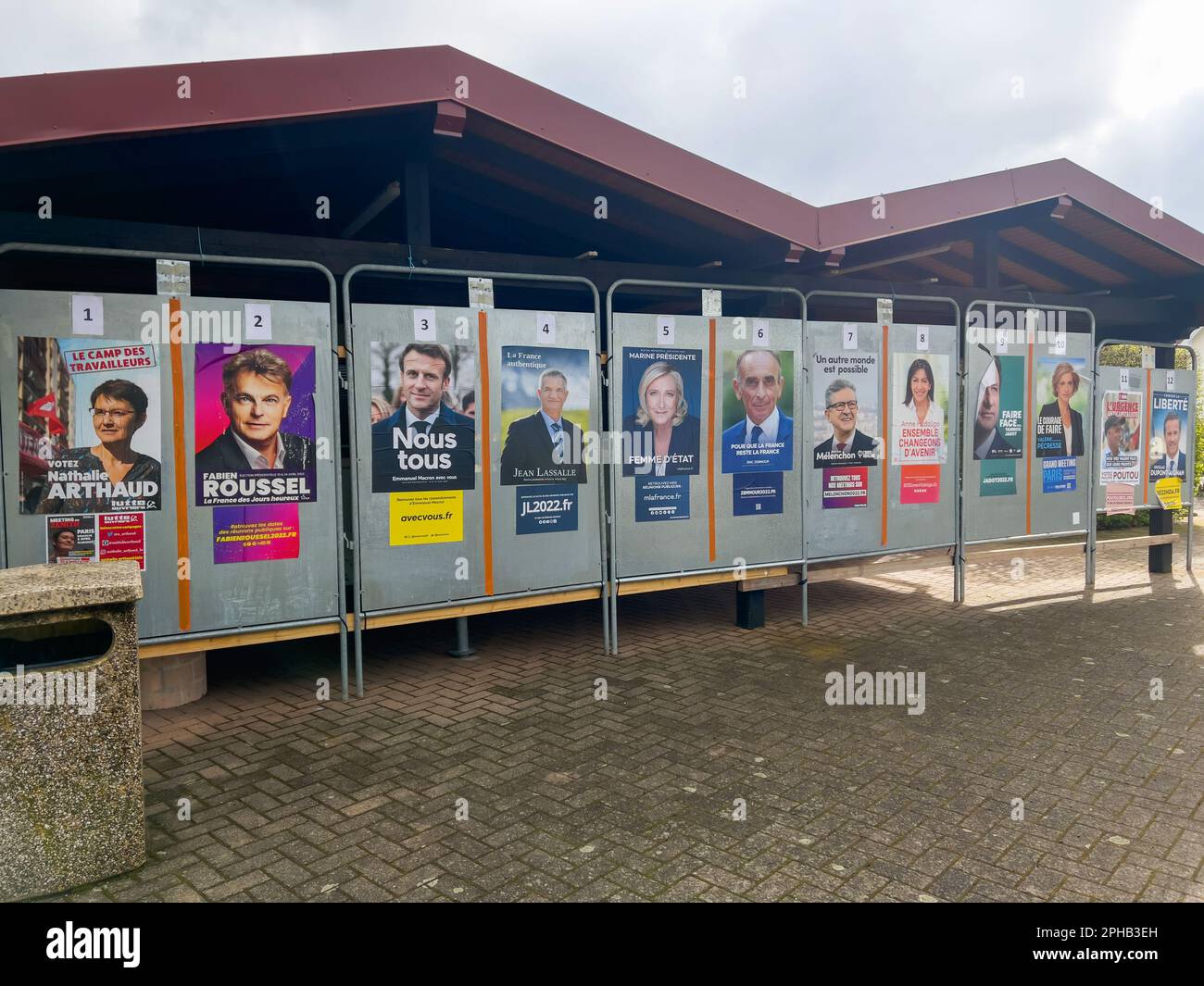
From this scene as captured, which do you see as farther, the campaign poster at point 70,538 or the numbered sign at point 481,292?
the numbered sign at point 481,292

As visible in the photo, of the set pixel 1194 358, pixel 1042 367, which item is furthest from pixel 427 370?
pixel 1194 358

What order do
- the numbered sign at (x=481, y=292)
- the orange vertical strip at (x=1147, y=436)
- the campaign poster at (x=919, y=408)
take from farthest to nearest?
the orange vertical strip at (x=1147, y=436) → the campaign poster at (x=919, y=408) → the numbered sign at (x=481, y=292)

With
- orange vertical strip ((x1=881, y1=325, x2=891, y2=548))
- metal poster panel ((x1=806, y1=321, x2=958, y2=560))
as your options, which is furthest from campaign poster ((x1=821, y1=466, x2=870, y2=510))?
orange vertical strip ((x1=881, y1=325, x2=891, y2=548))

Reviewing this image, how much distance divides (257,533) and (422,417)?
1.29 meters

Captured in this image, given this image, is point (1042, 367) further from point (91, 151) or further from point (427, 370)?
point (91, 151)

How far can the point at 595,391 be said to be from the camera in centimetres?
661

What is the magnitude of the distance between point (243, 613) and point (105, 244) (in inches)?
94.5

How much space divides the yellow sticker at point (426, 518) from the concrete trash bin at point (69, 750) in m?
2.33

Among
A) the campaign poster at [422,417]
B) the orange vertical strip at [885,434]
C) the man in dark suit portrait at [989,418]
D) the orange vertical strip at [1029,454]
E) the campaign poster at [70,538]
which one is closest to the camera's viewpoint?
the campaign poster at [70,538]

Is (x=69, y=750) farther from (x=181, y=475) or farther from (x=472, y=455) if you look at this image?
(x=472, y=455)

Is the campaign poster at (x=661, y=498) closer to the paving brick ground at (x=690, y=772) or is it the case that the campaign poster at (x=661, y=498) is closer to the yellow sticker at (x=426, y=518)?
the paving brick ground at (x=690, y=772)

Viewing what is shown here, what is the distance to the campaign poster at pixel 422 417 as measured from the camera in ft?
19.0

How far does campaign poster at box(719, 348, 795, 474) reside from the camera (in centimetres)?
713

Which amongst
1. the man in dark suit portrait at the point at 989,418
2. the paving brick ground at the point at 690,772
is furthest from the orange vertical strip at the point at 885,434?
the paving brick ground at the point at 690,772
